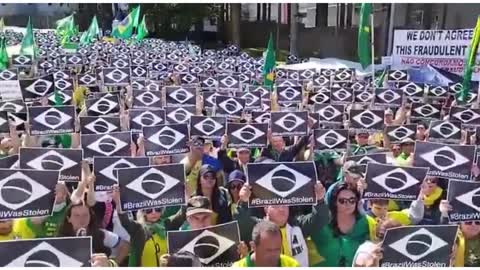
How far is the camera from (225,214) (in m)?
5.76

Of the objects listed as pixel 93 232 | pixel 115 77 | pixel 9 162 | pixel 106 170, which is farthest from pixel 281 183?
pixel 115 77

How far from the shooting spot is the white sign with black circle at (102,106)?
33.8 ft

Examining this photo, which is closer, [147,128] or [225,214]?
[225,214]

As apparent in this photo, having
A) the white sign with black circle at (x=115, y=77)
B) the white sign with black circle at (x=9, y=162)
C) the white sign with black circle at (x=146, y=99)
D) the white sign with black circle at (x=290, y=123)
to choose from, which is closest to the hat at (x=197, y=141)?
the white sign with black circle at (x=290, y=123)

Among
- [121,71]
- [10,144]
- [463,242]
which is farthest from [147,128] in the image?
[121,71]

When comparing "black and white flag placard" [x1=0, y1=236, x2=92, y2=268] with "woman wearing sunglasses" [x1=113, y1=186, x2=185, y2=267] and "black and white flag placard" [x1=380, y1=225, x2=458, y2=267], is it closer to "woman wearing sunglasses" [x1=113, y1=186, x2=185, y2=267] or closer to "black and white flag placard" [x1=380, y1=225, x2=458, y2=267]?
"woman wearing sunglasses" [x1=113, y1=186, x2=185, y2=267]

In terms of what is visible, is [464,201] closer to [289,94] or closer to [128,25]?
[289,94]

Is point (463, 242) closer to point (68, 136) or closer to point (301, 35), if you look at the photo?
point (68, 136)

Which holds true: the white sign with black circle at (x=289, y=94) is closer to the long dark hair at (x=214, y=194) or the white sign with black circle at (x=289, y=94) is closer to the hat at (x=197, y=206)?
the long dark hair at (x=214, y=194)

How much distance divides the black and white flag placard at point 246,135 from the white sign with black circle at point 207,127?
517 millimetres

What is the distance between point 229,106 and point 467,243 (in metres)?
6.42

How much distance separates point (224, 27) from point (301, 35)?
1071 cm

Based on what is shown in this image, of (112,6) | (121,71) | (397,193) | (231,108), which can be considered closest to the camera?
(397,193)

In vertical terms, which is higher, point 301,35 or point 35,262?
point 35,262
